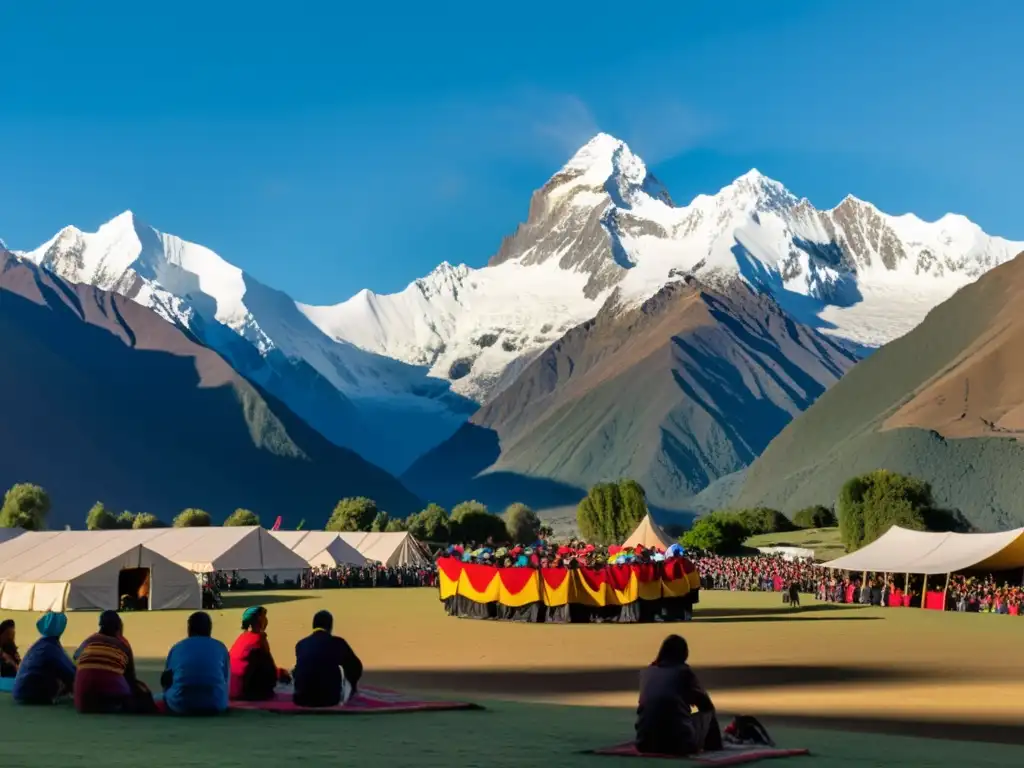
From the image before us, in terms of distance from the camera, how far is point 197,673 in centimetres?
1446

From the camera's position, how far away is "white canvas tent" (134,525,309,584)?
6788 centimetres

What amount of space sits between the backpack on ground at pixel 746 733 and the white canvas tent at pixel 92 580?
4358cm

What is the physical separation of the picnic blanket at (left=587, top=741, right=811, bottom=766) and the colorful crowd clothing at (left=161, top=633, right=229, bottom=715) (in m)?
4.22

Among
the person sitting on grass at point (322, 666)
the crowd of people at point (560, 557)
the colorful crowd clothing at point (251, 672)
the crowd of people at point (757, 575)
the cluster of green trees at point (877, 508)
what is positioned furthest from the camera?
the cluster of green trees at point (877, 508)

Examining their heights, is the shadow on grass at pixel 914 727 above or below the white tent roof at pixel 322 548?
below

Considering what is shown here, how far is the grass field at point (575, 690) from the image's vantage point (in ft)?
40.5

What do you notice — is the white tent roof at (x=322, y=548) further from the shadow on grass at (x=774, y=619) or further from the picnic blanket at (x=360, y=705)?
the picnic blanket at (x=360, y=705)

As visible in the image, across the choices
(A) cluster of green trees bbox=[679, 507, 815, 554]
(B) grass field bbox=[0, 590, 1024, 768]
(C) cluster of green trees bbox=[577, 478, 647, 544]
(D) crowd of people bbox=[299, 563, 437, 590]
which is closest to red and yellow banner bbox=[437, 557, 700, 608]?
(B) grass field bbox=[0, 590, 1024, 768]

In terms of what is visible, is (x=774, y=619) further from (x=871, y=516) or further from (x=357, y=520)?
(x=357, y=520)

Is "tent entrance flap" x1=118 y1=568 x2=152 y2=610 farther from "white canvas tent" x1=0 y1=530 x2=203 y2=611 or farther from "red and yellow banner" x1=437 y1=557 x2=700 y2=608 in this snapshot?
"red and yellow banner" x1=437 y1=557 x2=700 y2=608

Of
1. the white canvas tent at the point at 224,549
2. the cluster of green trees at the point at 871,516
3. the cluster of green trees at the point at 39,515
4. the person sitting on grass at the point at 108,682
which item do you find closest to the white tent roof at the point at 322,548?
the white canvas tent at the point at 224,549

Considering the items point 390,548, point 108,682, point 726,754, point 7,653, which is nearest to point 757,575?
point 390,548

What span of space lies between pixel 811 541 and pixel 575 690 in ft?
382

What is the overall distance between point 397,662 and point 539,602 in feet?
51.4
